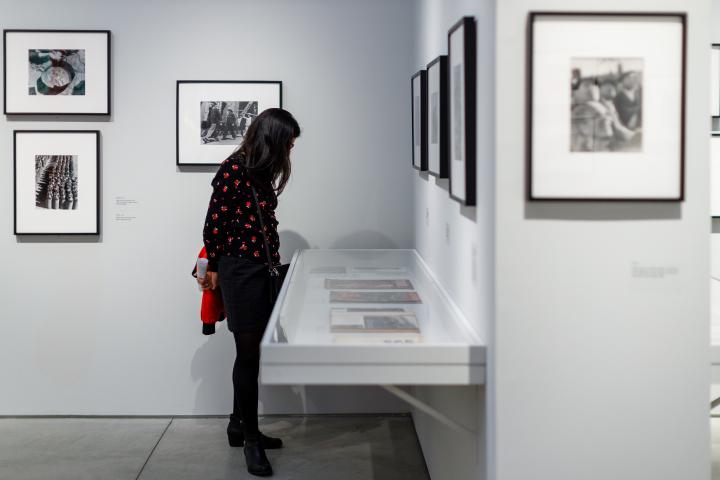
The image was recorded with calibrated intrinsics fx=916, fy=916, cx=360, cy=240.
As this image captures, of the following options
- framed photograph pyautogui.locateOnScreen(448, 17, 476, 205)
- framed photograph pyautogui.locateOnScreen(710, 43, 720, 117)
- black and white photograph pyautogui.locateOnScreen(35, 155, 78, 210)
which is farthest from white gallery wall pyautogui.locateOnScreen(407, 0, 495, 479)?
black and white photograph pyautogui.locateOnScreen(35, 155, 78, 210)

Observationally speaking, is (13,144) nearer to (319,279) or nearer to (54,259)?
(54,259)

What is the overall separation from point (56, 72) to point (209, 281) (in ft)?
4.77

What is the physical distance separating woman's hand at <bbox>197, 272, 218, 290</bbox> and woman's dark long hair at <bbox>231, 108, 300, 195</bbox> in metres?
0.50

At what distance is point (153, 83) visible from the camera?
466 cm

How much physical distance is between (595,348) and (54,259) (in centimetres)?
319

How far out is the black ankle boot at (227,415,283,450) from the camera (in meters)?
4.29

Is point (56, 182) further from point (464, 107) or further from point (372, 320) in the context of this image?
point (464, 107)

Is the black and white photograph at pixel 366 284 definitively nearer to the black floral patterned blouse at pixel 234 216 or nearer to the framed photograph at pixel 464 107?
the black floral patterned blouse at pixel 234 216

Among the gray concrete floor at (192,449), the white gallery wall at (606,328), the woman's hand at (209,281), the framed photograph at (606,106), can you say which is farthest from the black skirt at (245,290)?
the framed photograph at (606,106)

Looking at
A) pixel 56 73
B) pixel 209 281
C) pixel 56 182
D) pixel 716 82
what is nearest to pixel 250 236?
pixel 209 281

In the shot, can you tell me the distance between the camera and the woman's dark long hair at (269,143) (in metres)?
3.73

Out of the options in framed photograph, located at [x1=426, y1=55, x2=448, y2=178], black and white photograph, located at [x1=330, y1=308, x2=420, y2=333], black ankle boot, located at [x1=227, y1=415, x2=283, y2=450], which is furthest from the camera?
black ankle boot, located at [x1=227, y1=415, x2=283, y2=450]

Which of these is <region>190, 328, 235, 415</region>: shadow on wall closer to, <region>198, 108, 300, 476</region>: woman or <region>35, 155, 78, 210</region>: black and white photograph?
<region>198, 108, 300, 476</region>: woman

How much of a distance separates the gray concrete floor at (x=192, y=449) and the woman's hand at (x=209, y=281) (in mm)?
788
